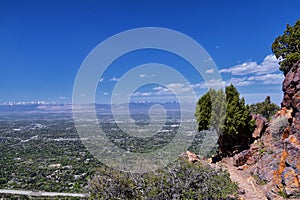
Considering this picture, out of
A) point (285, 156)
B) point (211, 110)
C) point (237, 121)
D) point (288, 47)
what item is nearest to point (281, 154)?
point (285, 156)

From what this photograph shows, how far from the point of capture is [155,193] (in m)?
7.88

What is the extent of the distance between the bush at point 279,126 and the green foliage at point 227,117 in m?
1.50

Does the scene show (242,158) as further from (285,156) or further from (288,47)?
(288,47)

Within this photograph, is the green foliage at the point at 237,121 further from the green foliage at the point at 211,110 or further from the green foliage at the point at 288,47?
the green foliage at the point at 288,47

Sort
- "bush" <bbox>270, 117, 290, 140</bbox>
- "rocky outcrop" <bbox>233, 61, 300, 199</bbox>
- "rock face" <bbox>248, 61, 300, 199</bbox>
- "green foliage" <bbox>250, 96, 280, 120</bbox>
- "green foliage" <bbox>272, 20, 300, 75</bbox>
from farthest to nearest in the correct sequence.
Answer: "green foliage" <bbox>250, 96, 280, 120</bbox>
"green foliage" <bbox>272, 20, 300, 75</bbox>
"bush" <bbox>270, 117, 290, 140</bbox>
"rocky outcrop" <bbox>233, 61, 300, 199</bbox>
"rock face" <bbox>248, 61, 300, 199</bbox>

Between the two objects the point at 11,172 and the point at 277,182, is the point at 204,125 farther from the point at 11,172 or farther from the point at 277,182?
the point at 11,172

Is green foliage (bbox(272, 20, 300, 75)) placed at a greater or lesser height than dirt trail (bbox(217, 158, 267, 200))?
greater

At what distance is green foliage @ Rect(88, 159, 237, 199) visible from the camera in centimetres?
809

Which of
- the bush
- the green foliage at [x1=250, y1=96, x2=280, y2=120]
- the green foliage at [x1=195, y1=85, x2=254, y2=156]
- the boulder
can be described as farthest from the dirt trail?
the green foliage at [x1=250, y1=96, x2=280, y2=120]

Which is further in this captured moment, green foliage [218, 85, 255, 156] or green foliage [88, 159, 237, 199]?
green foliage [218, 85, 255, 156]

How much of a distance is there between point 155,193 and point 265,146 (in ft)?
28.4

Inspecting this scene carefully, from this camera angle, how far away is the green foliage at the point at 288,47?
14367 mm

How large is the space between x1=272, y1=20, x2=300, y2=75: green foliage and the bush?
406 centimetres

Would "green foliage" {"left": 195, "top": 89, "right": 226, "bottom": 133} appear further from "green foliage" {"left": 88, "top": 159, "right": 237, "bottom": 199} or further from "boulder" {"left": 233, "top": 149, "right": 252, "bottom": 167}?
"green foliage" {"left": 88, "top": 159, "right": 237, "bottom": 199}
